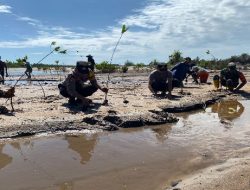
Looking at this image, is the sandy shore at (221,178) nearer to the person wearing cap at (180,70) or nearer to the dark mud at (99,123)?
the dark mud at (99,123)

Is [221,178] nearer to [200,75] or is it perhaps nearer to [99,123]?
[99,123]

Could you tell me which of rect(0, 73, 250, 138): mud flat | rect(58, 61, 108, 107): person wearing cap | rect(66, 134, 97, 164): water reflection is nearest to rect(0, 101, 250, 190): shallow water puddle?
rect(66, 134, 97, 164): water reflection

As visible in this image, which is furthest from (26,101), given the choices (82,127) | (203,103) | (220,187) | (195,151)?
(220,187)

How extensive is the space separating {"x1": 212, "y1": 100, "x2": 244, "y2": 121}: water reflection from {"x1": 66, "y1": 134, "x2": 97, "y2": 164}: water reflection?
3.39m

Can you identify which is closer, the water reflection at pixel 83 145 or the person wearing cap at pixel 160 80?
the water reflection at pixel 83 145

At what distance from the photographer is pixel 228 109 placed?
10453 millimetres

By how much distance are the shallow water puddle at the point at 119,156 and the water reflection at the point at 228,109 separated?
110cm

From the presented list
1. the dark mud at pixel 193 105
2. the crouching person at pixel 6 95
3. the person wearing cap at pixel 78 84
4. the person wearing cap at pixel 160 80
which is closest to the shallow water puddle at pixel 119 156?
the dark mud at pixel 193 105

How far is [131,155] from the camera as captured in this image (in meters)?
5.91

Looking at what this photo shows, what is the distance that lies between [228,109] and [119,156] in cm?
533

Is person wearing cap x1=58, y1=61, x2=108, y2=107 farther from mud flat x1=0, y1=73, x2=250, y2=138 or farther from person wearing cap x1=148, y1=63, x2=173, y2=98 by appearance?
person wearing cap x1=148, y1=63, x2=173, y2=98

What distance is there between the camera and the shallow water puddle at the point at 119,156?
4.85m

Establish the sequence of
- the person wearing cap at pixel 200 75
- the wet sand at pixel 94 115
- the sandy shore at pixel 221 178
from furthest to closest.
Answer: the person wearing cap at pixel 200 75
the wet sand at pixel 94 115
the sandy shore at pixel 221 178

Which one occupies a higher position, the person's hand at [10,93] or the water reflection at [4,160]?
the person's hand at [10,93]
